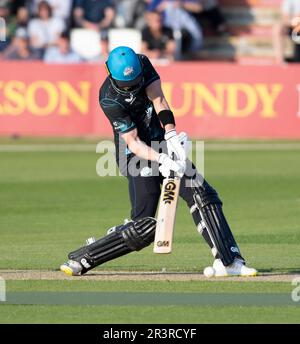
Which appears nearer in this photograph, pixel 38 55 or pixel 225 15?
pixel 38 55

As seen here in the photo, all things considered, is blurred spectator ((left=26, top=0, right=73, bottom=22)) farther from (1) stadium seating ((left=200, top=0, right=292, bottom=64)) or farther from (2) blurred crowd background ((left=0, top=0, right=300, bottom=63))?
(1) stadium seating ((left=200, top=0, right=292, bottom=64))

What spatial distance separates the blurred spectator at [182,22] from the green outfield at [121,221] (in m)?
4.05

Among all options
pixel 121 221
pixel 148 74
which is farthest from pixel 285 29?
pixel 148 74

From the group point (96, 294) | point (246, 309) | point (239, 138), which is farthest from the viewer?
point (239, 138)

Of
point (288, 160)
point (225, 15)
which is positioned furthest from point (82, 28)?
point (288, 160)

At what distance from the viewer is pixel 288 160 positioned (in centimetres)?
1928

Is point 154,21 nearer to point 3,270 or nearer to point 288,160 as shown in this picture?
point 288,160

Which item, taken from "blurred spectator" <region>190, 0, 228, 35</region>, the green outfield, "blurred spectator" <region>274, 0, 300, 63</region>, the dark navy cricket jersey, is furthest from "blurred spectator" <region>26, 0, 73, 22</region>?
the dark navy cricket jersey

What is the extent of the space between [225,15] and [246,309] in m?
19.6

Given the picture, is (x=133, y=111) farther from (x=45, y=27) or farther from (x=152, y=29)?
(x=45, y=27)

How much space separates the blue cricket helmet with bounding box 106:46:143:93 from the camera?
906 cm

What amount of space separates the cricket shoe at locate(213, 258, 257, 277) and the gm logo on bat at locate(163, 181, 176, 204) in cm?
70

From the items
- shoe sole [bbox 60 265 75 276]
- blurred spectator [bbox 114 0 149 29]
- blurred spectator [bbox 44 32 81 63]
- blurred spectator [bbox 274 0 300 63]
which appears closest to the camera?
shoe sole [bbox 60 265 75 276]
